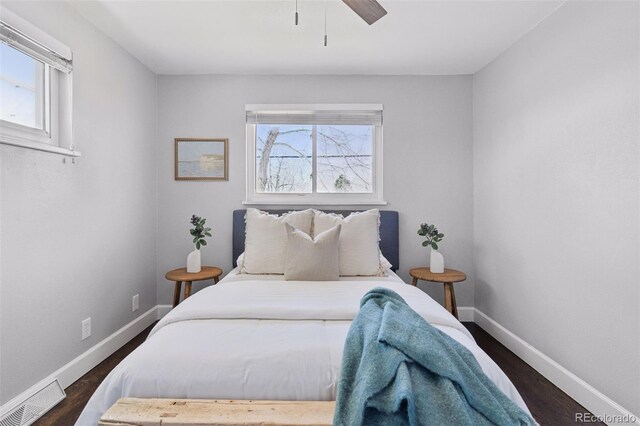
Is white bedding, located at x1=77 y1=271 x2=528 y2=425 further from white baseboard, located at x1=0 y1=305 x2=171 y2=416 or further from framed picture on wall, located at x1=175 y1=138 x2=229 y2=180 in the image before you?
framed picture on wall, located at x1=175 y1=138 x2=229 y2=180

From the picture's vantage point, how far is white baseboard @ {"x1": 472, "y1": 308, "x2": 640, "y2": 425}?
179 centimetres

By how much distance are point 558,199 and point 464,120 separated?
1.40 meters

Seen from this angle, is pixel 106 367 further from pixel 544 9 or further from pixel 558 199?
pixel 544 9

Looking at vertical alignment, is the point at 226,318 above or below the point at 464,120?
below

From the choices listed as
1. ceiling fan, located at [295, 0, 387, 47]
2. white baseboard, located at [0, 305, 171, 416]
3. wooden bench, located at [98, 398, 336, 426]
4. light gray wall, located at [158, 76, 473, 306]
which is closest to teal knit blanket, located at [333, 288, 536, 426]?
wooden bench, located at [98, 398, 336, 426]

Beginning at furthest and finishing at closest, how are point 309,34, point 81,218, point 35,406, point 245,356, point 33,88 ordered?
point 309,34 < point 81,218 < point 33,88 < point 35,406 < point 245,356

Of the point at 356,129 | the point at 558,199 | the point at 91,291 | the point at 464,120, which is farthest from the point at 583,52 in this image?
the point at 91,291

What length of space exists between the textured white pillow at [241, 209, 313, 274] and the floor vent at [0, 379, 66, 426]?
133 centimetres

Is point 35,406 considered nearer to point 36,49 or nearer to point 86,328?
point 86,328

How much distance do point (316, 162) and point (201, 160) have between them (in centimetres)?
115

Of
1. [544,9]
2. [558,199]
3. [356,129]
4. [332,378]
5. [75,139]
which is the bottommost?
[332,378]

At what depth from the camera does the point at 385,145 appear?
10.9 ft

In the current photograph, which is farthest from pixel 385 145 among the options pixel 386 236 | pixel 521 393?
pixel 521 393

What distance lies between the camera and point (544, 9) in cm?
223
